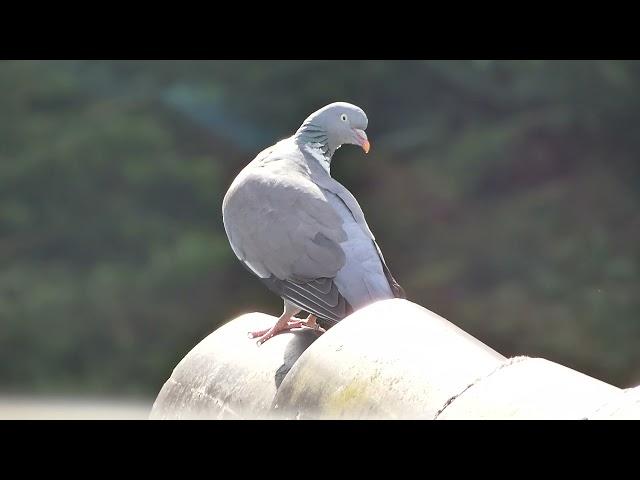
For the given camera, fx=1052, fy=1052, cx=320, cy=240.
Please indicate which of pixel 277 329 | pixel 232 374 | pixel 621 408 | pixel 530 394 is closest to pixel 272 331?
pixel 277 329

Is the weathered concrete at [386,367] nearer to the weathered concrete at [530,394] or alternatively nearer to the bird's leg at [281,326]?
the weathered concrete at [530,394]

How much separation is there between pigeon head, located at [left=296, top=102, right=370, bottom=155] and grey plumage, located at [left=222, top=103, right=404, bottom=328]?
0.21 feet

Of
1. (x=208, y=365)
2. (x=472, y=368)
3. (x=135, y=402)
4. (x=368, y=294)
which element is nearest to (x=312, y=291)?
(x=368, y=294)

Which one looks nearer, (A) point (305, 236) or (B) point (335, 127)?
(A) point (305, 236)

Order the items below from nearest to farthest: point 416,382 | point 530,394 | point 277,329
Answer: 1. point 530,394
2. point 416,382
3. point 277,329

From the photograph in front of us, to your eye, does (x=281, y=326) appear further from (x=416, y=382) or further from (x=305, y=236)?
(x=416, y=382)

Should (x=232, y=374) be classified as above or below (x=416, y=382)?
above

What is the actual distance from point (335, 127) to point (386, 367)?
4.13 feet

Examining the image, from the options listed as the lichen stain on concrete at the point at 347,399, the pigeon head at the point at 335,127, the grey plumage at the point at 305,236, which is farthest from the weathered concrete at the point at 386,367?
the pigeon head at the point at 335,127

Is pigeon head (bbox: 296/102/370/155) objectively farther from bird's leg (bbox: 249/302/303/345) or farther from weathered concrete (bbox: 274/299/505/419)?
weathered concrete (bbox: 274/299/505/419)

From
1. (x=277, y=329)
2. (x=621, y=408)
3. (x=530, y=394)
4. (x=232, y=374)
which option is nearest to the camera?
(x=621, y=408)

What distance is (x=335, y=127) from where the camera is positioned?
331 centimetres

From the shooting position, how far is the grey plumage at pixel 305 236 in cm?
293

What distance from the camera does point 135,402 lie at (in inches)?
301
